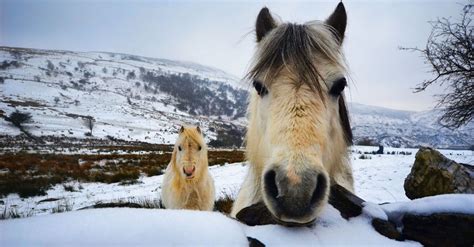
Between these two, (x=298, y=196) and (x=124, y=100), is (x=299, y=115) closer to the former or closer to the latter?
(x=298, y=196)

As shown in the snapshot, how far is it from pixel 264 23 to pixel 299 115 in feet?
4.94

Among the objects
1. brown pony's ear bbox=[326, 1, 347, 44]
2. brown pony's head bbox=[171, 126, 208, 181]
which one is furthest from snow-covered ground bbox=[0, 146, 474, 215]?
brown pony's ear bbox=[326, 1, 347, 44]

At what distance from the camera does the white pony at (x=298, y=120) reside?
131 centimetres

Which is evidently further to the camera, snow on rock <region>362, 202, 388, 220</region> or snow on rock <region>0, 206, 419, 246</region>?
snow on rock <region>362, 202, 388, 220</region>

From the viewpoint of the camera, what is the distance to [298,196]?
1267 mm

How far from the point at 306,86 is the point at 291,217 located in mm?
1045

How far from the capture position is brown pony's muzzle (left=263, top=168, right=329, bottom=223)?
1.25 metres

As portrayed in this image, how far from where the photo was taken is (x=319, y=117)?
179 cm

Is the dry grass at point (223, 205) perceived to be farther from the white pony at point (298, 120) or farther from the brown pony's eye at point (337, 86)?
the brown pony's eye at point (337, 86)

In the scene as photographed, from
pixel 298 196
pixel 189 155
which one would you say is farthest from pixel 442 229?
pixel 189 155

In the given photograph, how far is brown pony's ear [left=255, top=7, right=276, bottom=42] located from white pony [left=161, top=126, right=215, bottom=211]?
12.2 ft

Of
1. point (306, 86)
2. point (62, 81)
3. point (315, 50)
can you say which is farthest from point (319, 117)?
point (62, 81)

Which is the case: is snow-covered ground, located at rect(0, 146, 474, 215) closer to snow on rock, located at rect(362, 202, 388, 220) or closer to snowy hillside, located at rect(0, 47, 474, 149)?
snow on rock, located at rect(362, 202, 388, 220)

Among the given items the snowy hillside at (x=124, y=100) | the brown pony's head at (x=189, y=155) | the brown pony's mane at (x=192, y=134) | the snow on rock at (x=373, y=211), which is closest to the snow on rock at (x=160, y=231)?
the snow on rock at (x=373, y=211)
